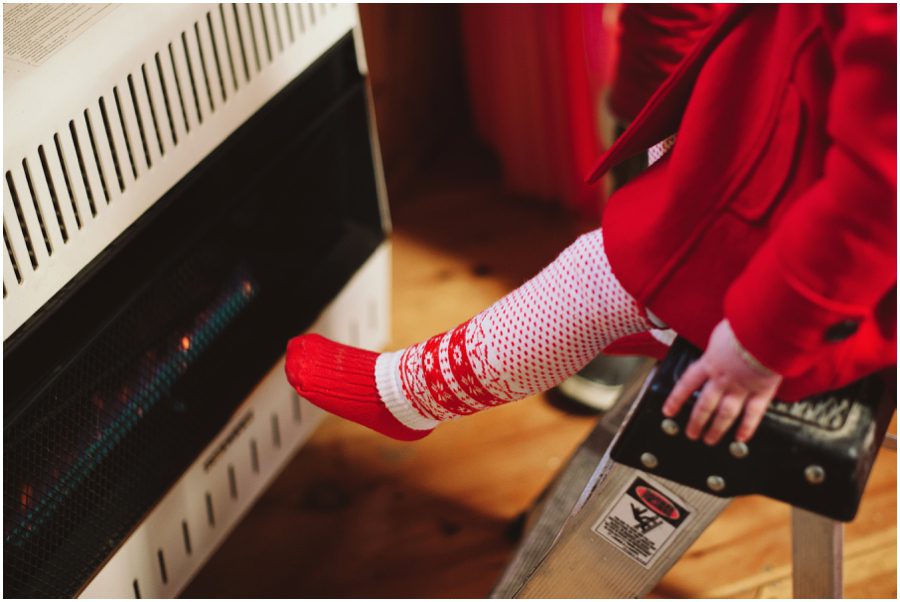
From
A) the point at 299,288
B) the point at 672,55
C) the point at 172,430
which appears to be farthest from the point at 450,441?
the point at 672,55

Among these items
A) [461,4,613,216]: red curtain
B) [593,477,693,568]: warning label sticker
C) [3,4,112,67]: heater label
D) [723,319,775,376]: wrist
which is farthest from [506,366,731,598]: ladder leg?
[461,4,613,216]: red curtain

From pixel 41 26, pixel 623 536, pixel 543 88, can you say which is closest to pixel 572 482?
pixel 623 536

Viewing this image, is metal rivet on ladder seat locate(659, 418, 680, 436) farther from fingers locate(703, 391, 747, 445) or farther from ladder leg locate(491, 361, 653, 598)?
ladder leg locate(491, 361, 653, 598)

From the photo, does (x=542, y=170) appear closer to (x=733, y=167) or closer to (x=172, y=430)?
(x=172, y=430)

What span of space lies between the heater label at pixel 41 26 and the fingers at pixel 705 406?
57 centimetres

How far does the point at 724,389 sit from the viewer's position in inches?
27.0

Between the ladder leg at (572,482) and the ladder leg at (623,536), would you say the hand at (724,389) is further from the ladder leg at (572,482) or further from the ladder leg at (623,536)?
the ladder leg at (572,482)

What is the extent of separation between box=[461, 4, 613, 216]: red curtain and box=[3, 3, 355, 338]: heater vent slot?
547 millimetres

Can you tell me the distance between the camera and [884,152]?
0.59 m

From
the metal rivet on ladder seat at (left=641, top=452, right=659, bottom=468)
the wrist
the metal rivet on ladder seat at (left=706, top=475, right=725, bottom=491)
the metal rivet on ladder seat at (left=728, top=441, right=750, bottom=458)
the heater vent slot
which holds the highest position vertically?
the heater vent slot

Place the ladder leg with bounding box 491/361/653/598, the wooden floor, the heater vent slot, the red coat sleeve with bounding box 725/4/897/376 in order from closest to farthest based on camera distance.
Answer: the red coat sleeve with bounding box 725/4/897/376 < the heater vent slot < the ladder leg with bounding box 491/361/653/598 < the wooden floor

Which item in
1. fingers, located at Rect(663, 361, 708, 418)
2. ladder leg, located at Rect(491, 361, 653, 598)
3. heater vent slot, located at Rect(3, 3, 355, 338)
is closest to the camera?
fingers, located at Rect(663, 361, 708, 418)

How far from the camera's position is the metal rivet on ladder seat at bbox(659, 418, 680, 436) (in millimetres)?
709

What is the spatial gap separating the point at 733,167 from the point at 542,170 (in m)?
1.01
